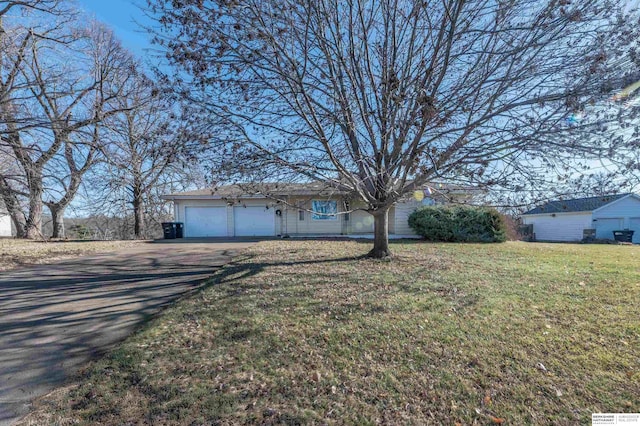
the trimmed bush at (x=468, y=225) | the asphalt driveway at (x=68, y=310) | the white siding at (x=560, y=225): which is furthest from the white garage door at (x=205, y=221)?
the white siding at (x=560, y=225)

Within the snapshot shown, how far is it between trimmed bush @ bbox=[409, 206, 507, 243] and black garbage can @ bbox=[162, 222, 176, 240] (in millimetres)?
13160

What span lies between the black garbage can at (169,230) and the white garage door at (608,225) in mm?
27620

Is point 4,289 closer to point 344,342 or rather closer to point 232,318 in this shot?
point 232,318

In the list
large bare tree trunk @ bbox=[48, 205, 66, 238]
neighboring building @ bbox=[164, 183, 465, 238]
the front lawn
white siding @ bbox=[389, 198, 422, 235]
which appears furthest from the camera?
neighboring building @ bbox=[164, 183, 465, 238]

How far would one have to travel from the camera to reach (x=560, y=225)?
2142cm

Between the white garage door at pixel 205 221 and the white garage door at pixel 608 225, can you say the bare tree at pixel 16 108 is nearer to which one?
the white garage door at pixel 205 221

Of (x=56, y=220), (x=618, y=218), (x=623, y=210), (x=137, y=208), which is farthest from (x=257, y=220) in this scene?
(x=623, y=210)

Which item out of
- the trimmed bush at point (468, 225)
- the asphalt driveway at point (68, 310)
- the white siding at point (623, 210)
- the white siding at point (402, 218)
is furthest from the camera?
the white siding at point (623, 210)

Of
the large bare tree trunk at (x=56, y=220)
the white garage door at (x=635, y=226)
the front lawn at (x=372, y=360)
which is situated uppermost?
the large bare tree trunk at (x=56, y=220)

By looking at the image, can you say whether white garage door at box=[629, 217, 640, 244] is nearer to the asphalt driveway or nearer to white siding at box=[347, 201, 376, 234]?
white siding at box=[347, 201, 376, 234]

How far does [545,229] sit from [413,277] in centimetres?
2411

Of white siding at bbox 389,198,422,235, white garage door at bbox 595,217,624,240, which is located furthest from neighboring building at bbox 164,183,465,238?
white garage door at bbox 595,217,624,240

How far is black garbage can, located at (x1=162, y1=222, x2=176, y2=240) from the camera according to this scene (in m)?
15.0

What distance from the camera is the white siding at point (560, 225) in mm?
19797
